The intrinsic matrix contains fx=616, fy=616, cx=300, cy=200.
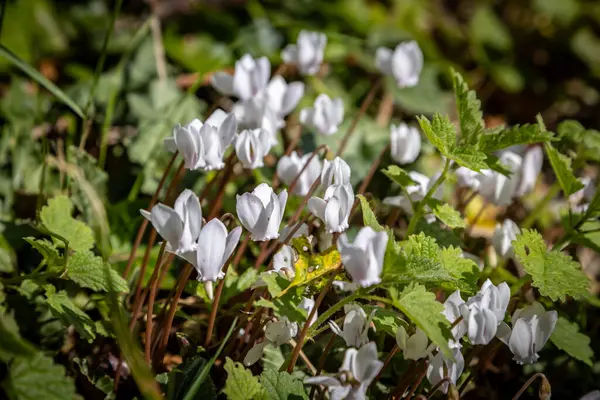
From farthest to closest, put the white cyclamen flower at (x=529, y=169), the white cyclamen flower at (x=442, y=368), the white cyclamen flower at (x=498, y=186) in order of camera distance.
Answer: the white cyclamen flower at (x=529, y=169) → the white cyclamen flower at (x=498, y=186) → the white cyclamen flower at (x=442, y=368)

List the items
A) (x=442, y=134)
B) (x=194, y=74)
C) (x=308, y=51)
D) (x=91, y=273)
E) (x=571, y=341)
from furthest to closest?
(x=194, y=74) → (x=308, y=51) → (x=571, y=341) → (x=442, y=134) → (x=91, y=273)

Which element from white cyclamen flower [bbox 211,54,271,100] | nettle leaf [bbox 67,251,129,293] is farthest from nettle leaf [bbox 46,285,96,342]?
white cyclamen flower [bbox 211,54,271,100]

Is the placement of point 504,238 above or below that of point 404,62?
below

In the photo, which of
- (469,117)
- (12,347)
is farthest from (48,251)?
(469,117)

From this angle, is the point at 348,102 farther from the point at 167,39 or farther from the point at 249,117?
the point at 249,117

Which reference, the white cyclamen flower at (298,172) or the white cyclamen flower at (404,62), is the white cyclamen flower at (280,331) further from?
the white cyclamen flower at (404,62)

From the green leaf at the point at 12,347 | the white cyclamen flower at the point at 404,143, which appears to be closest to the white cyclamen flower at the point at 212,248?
the green leaf at the point at 12,347

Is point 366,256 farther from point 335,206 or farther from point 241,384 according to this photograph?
point 241,384
